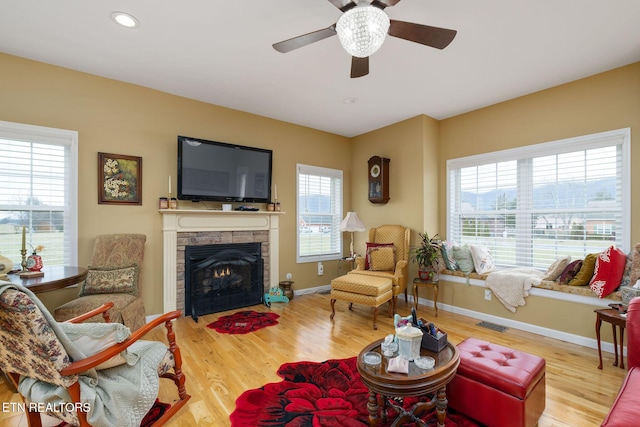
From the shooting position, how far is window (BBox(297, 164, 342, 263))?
195 inches

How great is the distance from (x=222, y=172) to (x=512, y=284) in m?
3.84

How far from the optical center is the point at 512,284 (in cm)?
347

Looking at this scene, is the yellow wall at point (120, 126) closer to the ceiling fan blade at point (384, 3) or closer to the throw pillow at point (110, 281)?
the throw pillow at point (110, 281)

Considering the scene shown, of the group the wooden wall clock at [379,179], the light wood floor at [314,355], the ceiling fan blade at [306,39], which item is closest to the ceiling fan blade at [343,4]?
the ceiling fan blade at [306,39]

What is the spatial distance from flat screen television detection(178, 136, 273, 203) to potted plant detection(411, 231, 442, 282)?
7.54 ft

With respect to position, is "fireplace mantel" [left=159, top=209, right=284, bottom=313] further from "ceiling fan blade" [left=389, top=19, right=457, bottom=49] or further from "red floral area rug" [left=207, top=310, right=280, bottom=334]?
"ceiling fan blade" [left=389, top=19, right=457, bottom=49]

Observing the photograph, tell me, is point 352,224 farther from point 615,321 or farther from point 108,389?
point 108,389

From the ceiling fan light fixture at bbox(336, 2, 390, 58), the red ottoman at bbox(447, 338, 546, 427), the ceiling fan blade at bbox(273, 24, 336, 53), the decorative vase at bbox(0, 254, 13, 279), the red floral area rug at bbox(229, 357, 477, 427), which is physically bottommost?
the red floral area rug at bbox(229, 357, 477, 427)

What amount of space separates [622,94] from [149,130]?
16.8 ft

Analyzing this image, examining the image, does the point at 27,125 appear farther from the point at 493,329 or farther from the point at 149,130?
the point at 493,329

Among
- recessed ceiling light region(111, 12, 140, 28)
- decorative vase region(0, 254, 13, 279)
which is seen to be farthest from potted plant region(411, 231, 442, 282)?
decorative vase region(0, 254, 13, 279)

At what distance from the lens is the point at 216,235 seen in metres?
4.01

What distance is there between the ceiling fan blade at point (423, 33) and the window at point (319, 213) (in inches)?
121

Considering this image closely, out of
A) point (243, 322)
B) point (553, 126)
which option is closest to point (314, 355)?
point (243, 322)
